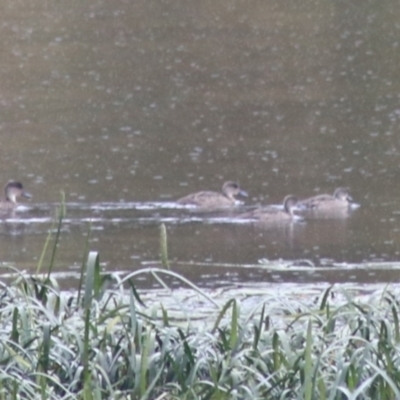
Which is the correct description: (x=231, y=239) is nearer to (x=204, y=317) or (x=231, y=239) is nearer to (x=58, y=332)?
(x=204, y=317)

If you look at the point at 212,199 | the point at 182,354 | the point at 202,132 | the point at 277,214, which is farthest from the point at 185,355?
the point at 202,132

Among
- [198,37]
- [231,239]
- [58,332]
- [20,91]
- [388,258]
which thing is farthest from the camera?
[198,37]

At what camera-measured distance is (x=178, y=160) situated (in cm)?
1305

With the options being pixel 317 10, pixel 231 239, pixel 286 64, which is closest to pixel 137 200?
pixel 231 239

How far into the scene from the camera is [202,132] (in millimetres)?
14344

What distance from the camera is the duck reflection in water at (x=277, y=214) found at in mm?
10781

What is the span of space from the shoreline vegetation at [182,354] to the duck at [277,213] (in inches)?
→ 215

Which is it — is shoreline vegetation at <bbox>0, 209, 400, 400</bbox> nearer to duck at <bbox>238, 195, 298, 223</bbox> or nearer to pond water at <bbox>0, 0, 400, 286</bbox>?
pond water at <bbox>0, 0, 400, 286</bbox>

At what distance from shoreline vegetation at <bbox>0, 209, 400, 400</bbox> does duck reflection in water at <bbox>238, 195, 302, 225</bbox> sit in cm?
547

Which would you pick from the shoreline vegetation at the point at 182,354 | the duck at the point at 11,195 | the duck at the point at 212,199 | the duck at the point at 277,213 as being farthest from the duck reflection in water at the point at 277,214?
the shoreline vegetation at the point at 182,354

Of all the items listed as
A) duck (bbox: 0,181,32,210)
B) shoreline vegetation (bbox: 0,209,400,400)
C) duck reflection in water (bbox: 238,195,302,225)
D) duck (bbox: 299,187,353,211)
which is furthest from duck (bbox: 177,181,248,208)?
shoreline vegetation (bbox: 0,209,400,400)

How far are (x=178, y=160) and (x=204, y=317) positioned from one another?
6.95 metres

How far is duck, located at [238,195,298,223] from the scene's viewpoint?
424 inches

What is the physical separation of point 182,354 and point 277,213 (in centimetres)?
603
